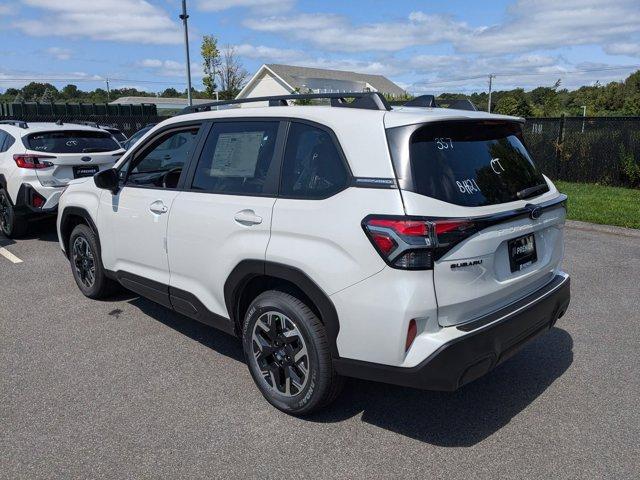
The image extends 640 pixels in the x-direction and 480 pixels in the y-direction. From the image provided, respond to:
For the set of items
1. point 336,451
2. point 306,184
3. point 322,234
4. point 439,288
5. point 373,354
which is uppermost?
point 306,184

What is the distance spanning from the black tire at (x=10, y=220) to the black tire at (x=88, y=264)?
2913mm

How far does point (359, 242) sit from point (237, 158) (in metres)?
1.30

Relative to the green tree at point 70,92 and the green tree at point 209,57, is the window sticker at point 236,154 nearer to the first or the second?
the green tree at point 209,57

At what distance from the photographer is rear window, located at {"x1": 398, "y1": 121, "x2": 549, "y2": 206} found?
9.02 feet

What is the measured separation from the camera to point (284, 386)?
3.34 meters

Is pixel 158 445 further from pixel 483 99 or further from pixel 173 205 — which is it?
pixel 483 99

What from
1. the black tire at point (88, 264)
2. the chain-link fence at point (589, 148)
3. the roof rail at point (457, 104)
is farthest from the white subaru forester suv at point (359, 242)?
the chain-link fence at point (589, 148)

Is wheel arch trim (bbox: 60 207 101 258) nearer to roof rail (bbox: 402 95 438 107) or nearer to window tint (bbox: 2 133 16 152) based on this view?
roof rail (bbox: 402 95 438 107)

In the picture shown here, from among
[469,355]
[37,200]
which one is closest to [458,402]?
[469,355]

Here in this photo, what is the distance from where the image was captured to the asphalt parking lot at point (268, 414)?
9.35 feet

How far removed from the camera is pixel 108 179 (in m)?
4.43

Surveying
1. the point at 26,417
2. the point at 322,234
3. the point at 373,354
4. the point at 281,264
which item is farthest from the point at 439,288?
the point at 26,417

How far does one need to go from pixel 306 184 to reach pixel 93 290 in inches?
126

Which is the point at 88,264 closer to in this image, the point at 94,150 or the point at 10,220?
the point at 94,150
